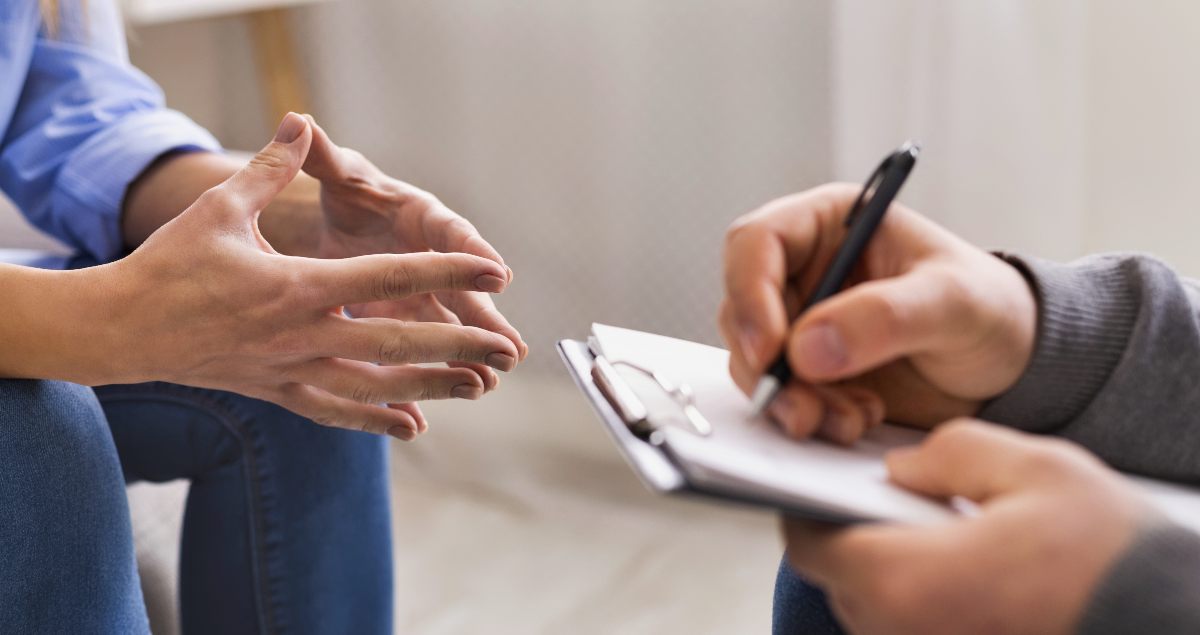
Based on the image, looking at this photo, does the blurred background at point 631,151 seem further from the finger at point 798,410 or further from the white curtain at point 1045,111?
the finger at point 798,410

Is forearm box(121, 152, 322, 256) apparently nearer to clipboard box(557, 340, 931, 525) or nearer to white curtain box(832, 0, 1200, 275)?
clipboard box(557, 340, 931, 525)

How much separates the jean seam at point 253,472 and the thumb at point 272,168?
236mm

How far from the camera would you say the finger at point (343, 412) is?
56 cm

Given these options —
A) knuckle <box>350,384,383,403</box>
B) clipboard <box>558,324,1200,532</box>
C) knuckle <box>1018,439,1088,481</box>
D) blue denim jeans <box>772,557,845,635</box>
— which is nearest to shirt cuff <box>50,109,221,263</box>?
knuckle <box>350,384,383,403</box>

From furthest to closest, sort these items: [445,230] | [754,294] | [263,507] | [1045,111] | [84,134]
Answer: [1045,111], [84,134], [263,507], [445,230], [754,294]

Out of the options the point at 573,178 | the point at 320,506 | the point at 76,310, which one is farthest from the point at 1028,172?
the point at 76,310

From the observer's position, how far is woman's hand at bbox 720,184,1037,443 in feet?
1.15

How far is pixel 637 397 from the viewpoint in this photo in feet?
1.28

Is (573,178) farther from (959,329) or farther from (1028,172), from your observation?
(959,329)

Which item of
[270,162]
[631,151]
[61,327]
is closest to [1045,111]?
[631,151]

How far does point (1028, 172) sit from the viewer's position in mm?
995

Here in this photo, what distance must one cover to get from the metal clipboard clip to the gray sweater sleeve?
0.13 m

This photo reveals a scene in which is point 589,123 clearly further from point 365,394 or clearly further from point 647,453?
point 647,453

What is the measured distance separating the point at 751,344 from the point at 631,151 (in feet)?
3.23
